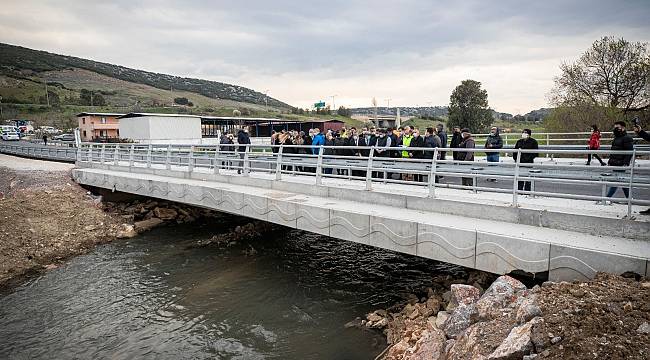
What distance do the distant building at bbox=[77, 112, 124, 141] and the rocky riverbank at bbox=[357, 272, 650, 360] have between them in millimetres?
61930

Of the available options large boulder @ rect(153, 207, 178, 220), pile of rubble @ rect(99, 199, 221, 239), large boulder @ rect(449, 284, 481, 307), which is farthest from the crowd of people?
large boulder @ rect(153, 207, 178, 220)

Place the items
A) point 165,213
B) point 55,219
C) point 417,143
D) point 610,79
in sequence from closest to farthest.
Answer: point 417,143
point 55,219
point 165,213
point 610,79

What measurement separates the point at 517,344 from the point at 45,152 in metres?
35.0

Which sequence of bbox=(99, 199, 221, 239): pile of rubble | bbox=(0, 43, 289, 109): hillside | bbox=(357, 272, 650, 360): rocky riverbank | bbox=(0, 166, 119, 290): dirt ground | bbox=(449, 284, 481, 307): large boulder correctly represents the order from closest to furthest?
bbox=(357, 272, 650, 360): rocky riverbank, bbox=(449, 284, 481, 307): large boulder, bbox=(0, 166, 119, 290): dirt ground, bbox=(99, 199, 221, 239): pile of rubble, bbox=(0, 43, 289, 109): hillside

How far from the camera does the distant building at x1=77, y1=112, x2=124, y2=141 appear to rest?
5956 centimetres

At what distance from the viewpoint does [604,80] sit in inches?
1021

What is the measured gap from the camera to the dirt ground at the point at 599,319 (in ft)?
12.5

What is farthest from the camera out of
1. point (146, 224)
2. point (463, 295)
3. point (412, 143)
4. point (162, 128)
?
point (162, 128)

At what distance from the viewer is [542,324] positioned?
4.34 metres

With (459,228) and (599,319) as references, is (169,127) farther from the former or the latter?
(599,319)

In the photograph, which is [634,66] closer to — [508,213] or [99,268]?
[508,213]

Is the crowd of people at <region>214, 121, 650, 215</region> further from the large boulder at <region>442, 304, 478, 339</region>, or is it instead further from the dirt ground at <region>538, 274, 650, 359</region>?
the dirt ground at <region>538, 274, 650, 359</region>

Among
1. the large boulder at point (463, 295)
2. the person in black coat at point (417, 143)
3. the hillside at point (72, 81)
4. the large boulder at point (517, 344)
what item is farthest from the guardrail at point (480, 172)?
the hillside at point (72, 81)

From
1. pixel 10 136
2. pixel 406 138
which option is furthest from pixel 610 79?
pixel 10 136
